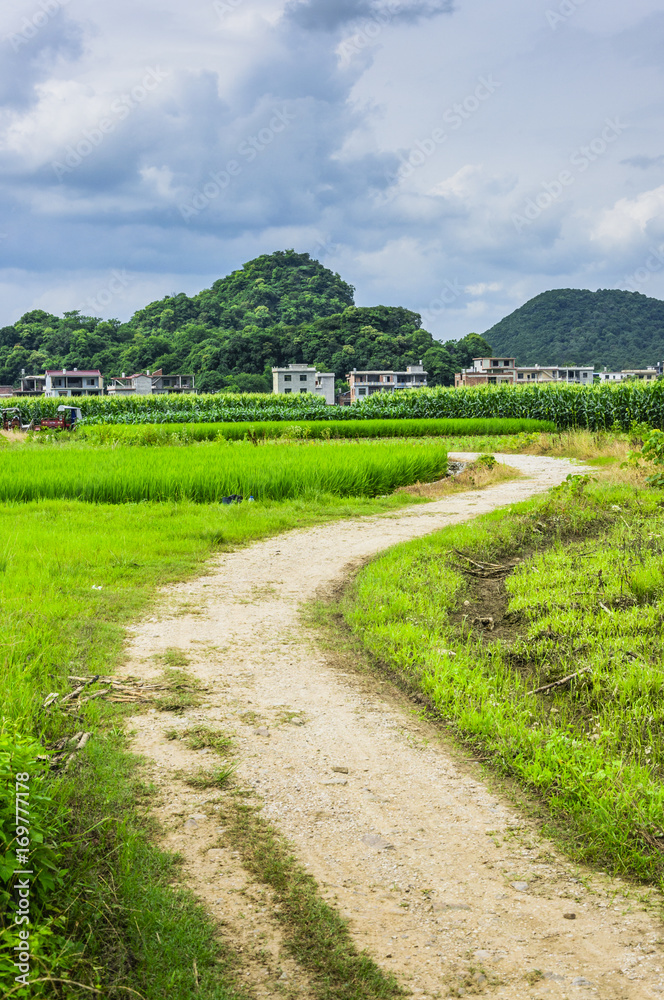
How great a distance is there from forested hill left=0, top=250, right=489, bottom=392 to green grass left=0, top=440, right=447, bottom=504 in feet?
198

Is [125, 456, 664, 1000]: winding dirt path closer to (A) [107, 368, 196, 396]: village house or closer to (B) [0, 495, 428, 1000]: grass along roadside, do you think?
(B) [0, 495, 428, 1000]: grass along roadside

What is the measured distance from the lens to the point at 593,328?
86.4 m

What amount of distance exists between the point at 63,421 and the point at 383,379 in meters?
66.3

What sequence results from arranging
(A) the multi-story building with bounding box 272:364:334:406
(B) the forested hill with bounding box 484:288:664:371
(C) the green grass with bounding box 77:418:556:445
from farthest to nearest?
(B) the forested hill with bounding box 484:288:664:371 → (A) the multi-story building with bounding box 272:364:334:406 → (C) the green grass with bounding box 77:418:556:445

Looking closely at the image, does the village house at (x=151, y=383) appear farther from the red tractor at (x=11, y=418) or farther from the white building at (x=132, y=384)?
the red tractor at (x=11, y=418)

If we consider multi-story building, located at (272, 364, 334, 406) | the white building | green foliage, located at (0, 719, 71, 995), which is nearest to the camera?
green foliage, located at (0, 719, 71, 995)

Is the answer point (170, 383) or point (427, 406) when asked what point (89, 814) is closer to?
point (427, 406)

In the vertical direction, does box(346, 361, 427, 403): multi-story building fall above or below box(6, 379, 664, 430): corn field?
above

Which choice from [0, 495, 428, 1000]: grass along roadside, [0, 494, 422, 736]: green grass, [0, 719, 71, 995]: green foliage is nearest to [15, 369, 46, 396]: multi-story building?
[0, 494, 422, 736]: green grass

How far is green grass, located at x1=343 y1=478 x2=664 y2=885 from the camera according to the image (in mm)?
3854

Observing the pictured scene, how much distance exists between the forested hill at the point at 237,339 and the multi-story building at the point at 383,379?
1.12 meters

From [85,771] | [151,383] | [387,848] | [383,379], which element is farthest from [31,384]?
[387,848]

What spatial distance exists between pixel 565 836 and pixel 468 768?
0.73 m

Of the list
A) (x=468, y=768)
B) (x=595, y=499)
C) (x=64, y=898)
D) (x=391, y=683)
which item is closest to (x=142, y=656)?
(x=391, y=683)
